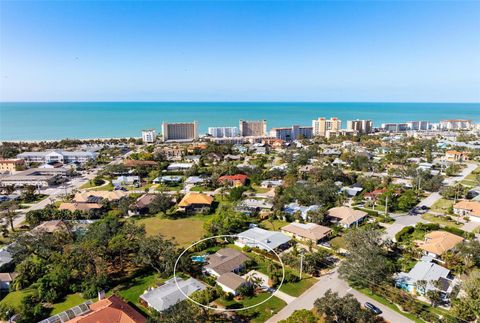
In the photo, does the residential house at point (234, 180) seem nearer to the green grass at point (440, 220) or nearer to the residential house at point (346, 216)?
the residential house at point (346, 216)

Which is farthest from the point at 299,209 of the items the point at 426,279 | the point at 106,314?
the point at 106,314

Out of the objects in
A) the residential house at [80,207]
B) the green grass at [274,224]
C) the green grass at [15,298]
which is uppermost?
the residential house at [80,207]

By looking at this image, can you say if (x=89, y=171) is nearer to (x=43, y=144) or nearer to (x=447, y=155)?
(x=43, y=144)

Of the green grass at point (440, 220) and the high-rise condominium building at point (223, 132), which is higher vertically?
the high-rise condominium building at point (223, 132)

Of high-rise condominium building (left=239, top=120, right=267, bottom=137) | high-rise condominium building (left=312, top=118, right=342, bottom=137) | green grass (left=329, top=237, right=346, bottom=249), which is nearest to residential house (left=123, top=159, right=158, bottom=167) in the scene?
green grass (left=329, top=237, right=346, bottom=249)

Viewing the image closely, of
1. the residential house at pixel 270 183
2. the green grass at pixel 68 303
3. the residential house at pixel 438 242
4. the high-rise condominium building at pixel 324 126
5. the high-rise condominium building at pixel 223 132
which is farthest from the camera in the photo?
the high-rise condominium building at pixel 324 126

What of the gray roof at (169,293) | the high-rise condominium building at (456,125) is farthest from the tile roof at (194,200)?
the high-rise condominium building at (456,125)

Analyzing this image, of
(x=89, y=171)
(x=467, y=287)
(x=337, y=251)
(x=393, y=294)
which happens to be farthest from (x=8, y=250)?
(x=89, y=171)

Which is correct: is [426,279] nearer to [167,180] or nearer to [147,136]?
[167,180]
